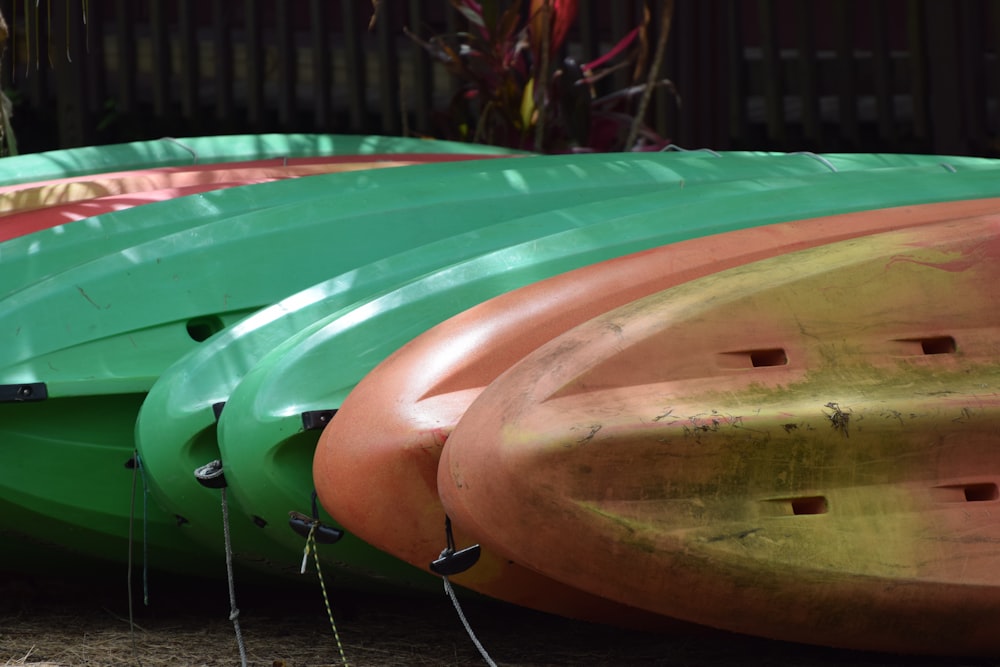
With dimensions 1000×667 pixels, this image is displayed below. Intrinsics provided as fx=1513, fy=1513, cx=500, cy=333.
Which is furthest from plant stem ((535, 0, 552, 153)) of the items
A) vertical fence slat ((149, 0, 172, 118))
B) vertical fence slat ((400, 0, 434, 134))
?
vertical fence slat ((149, 0, 172, 118))

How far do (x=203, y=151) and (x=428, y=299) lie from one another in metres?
2.02

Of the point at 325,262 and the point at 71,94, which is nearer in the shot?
the point at 325,262

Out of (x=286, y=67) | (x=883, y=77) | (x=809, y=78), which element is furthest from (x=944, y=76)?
(x=286, y=67)

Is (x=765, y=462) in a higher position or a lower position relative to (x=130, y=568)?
higher

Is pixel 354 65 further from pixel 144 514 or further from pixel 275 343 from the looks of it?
pixel 144 514

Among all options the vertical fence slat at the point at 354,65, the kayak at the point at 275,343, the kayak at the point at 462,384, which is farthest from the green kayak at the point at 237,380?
the vertical fence slat at the point at 354,65

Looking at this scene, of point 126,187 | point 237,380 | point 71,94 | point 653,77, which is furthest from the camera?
point 71,94

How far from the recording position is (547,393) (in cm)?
→ 247

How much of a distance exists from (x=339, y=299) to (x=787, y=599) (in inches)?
48.2

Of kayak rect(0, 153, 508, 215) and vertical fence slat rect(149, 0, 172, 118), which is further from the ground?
vertical fence slat rect(149, 0, 172, 118)

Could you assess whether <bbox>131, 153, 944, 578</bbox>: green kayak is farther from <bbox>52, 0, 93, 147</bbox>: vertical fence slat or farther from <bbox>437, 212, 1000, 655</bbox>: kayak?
<bbox>52, 0, 93, 147</bbox>: vertical fence slat

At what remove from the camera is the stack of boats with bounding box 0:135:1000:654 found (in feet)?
8.11

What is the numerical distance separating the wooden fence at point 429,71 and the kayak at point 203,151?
2.33ft

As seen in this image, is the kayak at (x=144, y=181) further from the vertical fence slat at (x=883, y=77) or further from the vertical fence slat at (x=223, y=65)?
the vertical fence slat at (x=223, y=65)
